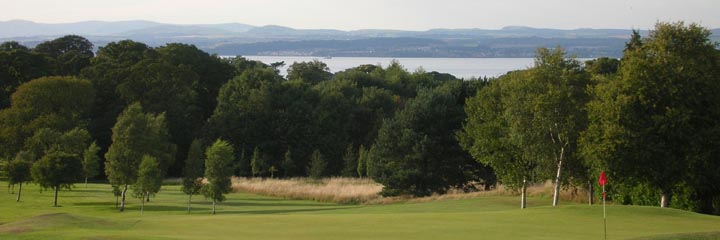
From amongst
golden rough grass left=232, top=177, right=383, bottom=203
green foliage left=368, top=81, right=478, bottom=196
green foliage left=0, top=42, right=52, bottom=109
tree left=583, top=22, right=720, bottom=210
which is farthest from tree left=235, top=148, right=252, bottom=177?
tree left=583, top=22, right=720, bottom=210

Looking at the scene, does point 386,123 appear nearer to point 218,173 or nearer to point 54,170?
point 218,173

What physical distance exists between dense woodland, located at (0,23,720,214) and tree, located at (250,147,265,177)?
0.18 meters

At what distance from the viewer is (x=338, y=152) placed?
80.4 metres

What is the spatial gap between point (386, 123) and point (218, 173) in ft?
49.0

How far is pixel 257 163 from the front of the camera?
71.9m

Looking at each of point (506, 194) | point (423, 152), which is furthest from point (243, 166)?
point (506, 194)

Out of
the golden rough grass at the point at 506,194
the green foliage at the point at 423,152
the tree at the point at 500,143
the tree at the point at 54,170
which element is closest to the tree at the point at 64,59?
the tree at the point at 54,170

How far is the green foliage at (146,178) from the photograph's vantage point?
44.6 m

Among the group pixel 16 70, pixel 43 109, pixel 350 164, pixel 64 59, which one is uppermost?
pixel 64 59

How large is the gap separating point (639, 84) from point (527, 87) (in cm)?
586

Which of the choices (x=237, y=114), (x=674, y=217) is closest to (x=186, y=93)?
(x=237, y=114)

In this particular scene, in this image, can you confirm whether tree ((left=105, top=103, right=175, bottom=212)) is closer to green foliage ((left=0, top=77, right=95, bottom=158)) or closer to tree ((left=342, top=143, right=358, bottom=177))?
green foliage ((left=0, top=77, right=95, bottom=158))

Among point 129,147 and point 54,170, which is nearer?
point 54,170

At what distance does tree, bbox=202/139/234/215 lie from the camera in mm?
44219
